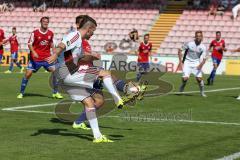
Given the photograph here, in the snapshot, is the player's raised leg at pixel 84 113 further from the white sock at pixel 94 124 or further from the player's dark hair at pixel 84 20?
the player's dark hair at pixel 84 20

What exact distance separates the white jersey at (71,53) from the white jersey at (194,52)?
10001mm

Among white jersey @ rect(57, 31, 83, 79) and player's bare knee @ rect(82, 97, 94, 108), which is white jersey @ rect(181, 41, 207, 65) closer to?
white jersey @ rect(57, 31, 83, 79)

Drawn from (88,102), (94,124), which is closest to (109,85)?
(88,102)

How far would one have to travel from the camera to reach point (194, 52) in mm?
19906

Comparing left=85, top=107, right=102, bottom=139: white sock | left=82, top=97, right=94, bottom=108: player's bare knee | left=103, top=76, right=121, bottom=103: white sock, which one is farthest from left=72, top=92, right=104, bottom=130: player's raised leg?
left=85, top=107, right=102, bottom=139: white sock

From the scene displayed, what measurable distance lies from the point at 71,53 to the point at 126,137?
176 centimetres

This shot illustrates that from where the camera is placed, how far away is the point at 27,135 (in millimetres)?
10289

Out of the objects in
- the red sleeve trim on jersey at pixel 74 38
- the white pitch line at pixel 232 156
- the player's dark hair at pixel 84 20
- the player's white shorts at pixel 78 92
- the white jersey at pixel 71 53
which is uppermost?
the player's dark hair at pixel 84 20

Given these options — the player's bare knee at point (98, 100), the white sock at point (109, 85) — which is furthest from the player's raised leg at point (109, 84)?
the player's bare knee at point (98, 100)

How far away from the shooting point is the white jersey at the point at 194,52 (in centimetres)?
1975

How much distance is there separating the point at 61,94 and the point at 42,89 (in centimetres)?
262

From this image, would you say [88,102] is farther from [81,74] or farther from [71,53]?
[71,53]

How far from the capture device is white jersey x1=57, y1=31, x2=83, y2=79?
9.70 metres

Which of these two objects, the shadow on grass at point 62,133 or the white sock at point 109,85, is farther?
the shadow on grass at point 62,133
